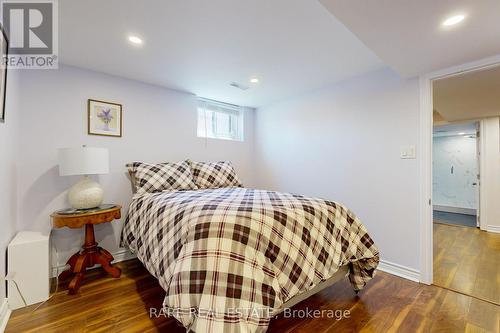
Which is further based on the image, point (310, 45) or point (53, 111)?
point (53, 111)

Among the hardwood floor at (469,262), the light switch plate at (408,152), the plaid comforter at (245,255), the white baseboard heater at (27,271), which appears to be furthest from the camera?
the light switch plate at (408,152)

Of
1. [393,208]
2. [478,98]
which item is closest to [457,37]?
[393,208]

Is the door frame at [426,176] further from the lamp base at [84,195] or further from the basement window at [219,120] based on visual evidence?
the lamp base at [84,195]

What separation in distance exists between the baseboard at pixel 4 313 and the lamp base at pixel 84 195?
795mm

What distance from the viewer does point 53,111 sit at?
2.32 m

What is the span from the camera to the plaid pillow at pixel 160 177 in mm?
2529

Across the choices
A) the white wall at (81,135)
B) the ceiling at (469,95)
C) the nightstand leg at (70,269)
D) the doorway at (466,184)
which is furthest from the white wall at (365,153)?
the nightstand leg at (70,269)

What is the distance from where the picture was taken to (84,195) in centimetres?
213

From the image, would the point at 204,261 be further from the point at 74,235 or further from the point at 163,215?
the point at 74,235

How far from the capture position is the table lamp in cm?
205

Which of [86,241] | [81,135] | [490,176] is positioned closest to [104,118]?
[81,135]

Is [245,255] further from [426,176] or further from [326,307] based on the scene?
[426,176]

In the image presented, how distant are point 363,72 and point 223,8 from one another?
Result: 182 centimetres

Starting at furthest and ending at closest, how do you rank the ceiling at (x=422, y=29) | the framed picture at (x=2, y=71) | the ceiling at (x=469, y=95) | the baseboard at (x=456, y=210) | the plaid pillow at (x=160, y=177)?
the baseboard at (x=456, y=210) < the plaid pillow at (x=160, y=177) < the ceiling at (x=469, y=95) < the framed picture at (x=2, y=71) < the ceiling at (x=422, y=29)
